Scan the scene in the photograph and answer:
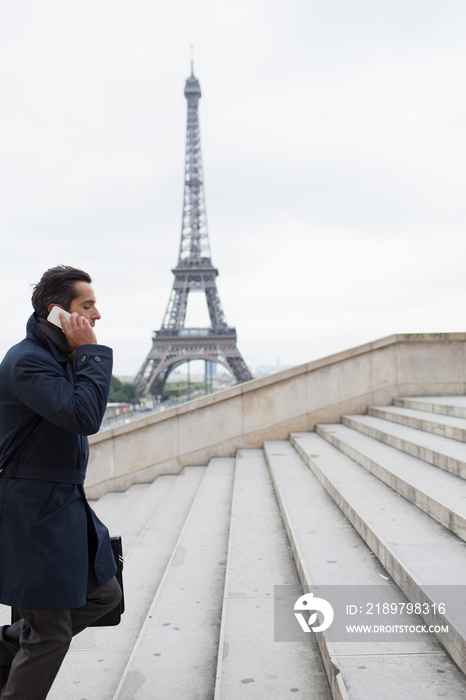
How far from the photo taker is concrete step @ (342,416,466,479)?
14.2 feet

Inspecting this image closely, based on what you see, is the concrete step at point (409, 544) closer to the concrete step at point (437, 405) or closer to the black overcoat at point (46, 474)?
the black overcoat at point (46, 474)

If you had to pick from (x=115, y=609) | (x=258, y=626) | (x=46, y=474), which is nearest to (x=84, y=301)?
(x=46, y=474)

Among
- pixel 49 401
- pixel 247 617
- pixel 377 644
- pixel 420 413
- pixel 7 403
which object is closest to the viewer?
pixel 49 401

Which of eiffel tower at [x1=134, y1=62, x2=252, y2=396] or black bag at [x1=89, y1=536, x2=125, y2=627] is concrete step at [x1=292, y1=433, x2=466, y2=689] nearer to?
black bag at [x1=89, y1=536, x2=125, y2=627]

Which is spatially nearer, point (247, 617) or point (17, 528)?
point (17, 528)

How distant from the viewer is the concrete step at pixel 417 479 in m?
3.37

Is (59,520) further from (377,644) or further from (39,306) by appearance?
(377,644)

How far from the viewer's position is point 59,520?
180 centimetres

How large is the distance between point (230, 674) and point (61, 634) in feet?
3.14

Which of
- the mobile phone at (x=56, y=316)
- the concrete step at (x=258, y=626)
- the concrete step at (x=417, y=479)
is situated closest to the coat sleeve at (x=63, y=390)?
the mobile phone at (x=56, y=316)

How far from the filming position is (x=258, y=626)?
9.27 ft

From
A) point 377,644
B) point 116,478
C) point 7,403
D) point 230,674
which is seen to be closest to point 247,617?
point 230,674

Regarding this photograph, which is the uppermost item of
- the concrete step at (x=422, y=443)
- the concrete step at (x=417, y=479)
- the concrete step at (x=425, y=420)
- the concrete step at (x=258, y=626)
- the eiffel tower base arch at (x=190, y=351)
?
the eiffel tower base arch at (x=190, y=351)

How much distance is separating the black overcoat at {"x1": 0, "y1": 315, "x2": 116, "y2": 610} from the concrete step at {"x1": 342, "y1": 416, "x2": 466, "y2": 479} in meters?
3.22
